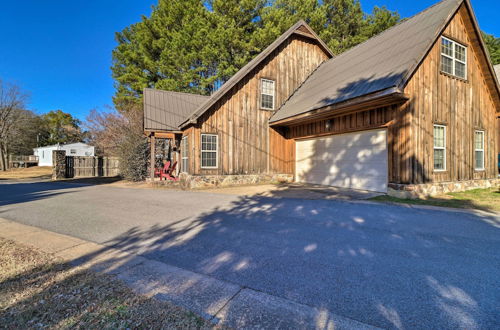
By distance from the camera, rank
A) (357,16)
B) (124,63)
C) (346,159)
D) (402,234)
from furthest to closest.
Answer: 1. (124,63)
2. (357,16)
3. (346,159)
4. (402,234)

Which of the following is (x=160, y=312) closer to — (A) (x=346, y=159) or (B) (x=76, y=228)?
(B) (x=76, y=228)

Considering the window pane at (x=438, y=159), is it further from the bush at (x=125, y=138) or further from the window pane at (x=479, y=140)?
the bush at (x=125, y=138)

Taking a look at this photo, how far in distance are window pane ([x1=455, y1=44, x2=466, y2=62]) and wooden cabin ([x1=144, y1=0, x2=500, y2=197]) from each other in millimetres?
55

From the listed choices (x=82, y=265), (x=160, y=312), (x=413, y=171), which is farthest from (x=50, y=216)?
(x=413, y=171)

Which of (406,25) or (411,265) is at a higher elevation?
(406,25)

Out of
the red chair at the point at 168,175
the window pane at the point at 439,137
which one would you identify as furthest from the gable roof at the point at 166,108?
the window pane at the point at 439,137

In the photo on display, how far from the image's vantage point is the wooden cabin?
26.0ft

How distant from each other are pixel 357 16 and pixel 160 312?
2795cm

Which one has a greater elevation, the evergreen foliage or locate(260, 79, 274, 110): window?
the evergreen foliage

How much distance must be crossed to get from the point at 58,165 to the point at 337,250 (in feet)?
76.6

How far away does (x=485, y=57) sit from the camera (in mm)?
9758

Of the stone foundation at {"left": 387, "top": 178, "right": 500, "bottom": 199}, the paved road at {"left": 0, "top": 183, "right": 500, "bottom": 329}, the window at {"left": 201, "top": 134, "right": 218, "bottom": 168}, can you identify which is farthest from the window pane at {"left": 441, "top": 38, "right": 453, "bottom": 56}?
the window at {"left": 201, "top": 134, "right": 218, "bottom": 168}

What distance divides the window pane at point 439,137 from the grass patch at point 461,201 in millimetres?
1758

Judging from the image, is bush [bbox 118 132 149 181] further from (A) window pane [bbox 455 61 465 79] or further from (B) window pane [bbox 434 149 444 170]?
(A) window pane [bbox 455 61 465 79]
